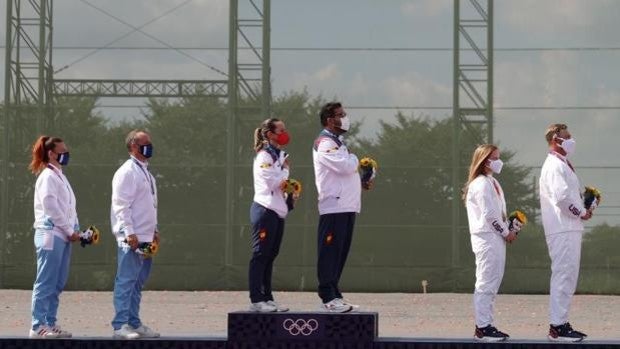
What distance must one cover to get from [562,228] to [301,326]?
2.03m

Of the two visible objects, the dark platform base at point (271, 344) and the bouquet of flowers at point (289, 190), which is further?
the bouquet of flowers at point (289, 190)

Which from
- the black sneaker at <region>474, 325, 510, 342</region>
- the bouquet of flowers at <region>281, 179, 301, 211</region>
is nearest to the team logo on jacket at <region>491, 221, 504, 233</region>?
the black sneaker at <region>474, 325, 510, 342</region>

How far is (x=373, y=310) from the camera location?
48.7 ft

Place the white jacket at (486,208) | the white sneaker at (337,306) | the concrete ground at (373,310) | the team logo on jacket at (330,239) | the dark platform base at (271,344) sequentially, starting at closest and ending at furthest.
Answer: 1. the dark platform base at (271,344)
2. the white sneaker at (337,306)
3. the white jacket at (486,208)
4. the team logo on jacket at (330,239)
5. the concrete ground at (373,310)

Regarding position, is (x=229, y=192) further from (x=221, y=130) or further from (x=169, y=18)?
(x=169, y=18)

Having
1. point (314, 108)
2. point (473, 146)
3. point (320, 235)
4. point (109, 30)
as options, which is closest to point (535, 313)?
point (473, 146)

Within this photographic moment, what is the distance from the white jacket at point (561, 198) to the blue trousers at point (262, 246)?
1.97 meters

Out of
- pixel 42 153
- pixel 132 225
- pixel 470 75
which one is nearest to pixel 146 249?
pixel 132 225

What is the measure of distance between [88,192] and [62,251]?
9.89 meters

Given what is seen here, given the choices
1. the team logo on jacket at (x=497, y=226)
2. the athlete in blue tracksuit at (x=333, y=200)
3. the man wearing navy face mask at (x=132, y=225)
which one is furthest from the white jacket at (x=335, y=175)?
the man wearing navy face mask at (x=132, y=225)

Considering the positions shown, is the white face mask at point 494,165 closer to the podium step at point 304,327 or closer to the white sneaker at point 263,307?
the podium step at point 304,327

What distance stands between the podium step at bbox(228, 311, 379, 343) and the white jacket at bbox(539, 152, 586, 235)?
1.56 m

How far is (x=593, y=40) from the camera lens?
62.7 feet

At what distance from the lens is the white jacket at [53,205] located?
9.15 meters
